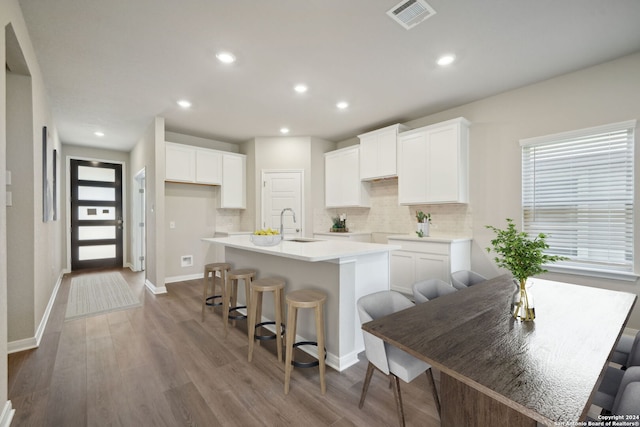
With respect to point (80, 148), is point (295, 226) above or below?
below

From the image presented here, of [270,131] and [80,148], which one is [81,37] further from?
[80,148]

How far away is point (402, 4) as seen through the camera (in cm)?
205

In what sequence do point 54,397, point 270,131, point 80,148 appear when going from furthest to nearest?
point 80,148 < point 270,131 < point 54,397

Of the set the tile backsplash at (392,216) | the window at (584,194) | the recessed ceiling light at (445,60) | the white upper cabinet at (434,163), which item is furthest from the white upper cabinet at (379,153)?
the window at (584,194)

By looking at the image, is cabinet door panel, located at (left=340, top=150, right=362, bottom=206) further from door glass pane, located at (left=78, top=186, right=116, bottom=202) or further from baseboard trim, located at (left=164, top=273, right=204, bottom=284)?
door glass pane, located at (left=78, top=186, right=116, bottom=202)

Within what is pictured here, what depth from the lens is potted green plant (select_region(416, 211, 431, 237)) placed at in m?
4.13

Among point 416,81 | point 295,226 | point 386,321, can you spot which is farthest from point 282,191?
point 386,321

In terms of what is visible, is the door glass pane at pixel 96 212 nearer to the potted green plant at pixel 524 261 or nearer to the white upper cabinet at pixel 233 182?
the white upper cabinet at pixel 233 182

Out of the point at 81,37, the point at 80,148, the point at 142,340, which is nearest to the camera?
the point at 81,37

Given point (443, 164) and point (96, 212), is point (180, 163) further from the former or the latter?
point (443, 164)

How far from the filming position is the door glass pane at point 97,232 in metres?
6.17

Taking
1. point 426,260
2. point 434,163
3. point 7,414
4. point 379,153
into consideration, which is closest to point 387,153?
point 379,153

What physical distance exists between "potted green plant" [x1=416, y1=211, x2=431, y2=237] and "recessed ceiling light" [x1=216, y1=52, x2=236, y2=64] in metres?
3.19

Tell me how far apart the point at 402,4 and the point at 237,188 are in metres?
4.37
